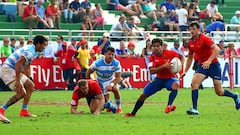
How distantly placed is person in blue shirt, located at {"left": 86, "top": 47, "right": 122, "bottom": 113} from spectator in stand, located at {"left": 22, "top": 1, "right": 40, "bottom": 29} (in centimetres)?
1450

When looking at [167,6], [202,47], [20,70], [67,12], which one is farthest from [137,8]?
[20,70]

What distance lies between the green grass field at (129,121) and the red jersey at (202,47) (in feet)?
4.52

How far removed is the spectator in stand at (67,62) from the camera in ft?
116

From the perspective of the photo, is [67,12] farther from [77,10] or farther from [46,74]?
[46,74]

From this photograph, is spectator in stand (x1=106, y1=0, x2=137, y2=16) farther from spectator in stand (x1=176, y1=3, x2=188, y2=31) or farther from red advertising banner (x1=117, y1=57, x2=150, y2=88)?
red advertising banner (x1=117, y1=57, x2=150, y2=88)

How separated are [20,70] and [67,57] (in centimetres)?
1599

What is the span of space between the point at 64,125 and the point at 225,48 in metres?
21.5

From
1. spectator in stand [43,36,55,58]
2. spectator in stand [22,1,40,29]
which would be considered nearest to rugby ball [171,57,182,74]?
spectator in stand [43,36,55,58]

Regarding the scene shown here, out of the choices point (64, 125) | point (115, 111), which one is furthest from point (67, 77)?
point (64, 125)

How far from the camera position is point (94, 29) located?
128 ft

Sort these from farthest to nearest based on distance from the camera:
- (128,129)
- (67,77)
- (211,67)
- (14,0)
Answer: (14,0)
(67,77)
(211,67)
(128,129)

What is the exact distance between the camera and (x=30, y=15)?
36875 mm

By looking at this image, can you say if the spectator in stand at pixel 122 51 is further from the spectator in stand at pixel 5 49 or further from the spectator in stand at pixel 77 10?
the spectator in stand at pixel 5 49

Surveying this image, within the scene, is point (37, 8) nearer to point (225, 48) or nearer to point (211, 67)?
point (225, 48)
